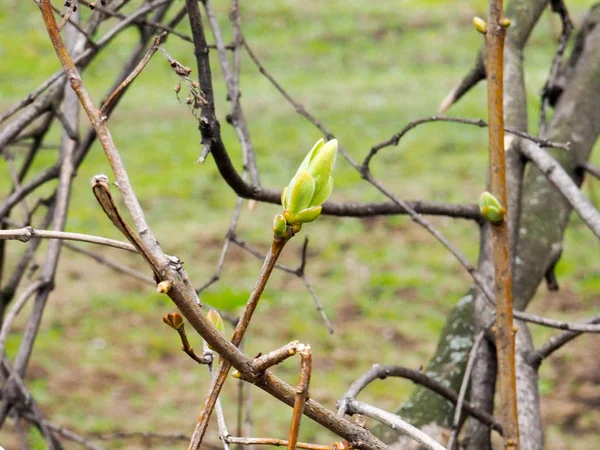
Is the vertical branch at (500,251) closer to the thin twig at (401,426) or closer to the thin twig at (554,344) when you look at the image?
the thin twig at (401,426)

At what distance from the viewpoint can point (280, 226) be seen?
59 centimetres

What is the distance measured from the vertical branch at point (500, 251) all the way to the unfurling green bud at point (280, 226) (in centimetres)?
23

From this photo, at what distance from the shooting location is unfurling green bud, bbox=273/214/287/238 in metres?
0.58

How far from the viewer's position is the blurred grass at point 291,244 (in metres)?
4.73

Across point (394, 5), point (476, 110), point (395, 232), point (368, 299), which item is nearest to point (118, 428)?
point (368, 299)

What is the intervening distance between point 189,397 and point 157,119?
210 inches

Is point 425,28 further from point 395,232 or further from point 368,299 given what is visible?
point 368,299

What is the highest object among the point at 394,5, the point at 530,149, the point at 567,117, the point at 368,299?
the point at 394,5

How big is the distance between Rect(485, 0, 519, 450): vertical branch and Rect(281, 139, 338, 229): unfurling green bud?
7.2 inches

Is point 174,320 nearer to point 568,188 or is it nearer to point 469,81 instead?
point 568,188

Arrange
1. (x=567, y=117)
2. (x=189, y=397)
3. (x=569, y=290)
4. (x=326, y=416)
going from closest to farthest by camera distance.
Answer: (x=326, y=416)
(x=567, y=117)
(x=189, y=397)
(x=569, y=290)

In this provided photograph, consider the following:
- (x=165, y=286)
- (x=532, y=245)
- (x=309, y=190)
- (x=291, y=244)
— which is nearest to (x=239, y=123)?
(x=532, y=245)

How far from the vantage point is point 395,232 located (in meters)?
6.72

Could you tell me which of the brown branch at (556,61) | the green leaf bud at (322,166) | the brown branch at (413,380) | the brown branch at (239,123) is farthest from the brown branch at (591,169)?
the green leaf bud at (322,166)
